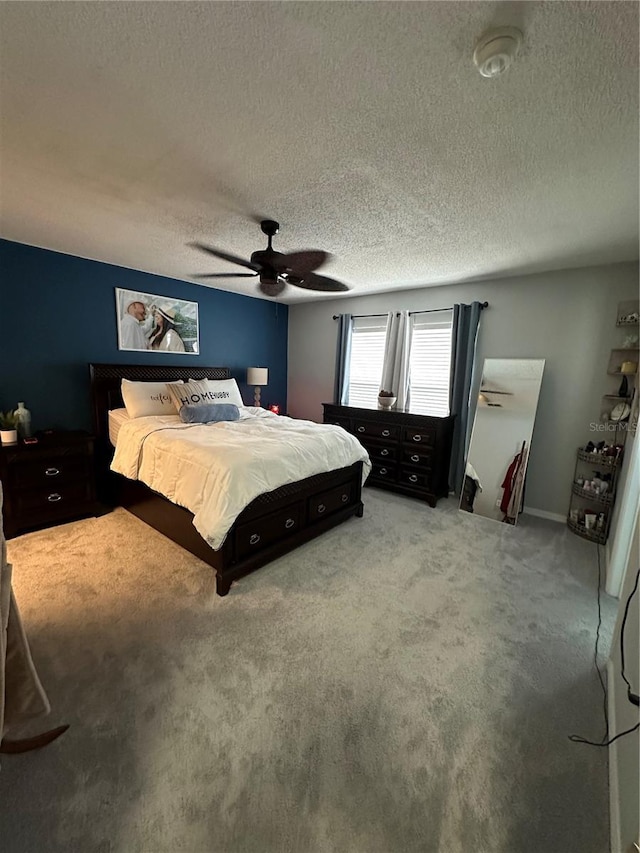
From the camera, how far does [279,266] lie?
89.7 inches

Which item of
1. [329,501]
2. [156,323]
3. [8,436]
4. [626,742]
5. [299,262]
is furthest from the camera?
[156,323]

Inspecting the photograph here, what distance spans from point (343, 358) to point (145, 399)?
2565mm

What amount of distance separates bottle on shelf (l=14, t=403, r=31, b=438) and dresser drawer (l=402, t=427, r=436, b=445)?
11.9 ft

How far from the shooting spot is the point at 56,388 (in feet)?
10.8

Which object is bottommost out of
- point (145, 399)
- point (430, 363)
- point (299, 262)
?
point (145, 399)

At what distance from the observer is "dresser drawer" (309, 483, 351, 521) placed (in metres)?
2.82

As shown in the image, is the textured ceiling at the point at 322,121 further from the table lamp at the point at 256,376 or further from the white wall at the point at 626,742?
the table lamp at the point at 256,376

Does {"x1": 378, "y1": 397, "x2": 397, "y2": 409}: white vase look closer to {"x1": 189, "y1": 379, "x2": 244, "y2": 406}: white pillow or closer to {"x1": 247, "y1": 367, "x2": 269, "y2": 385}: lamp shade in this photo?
{"x1": 247, "y1": 367, "x2": 269, "y2": 385}: lamp shade

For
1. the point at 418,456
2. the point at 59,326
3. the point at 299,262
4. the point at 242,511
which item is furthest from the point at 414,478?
the point at 59,326

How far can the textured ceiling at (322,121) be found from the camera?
3.23 feet

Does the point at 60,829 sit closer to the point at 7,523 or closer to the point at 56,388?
the point at 7,523

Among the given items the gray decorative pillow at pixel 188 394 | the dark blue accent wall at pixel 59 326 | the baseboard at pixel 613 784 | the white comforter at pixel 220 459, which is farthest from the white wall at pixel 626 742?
the dark blue accent wall at pixel 59 326

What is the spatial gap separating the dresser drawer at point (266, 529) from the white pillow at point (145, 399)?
5.89 ft

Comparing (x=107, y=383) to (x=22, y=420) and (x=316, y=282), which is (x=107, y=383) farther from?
(x=316, y=282)
